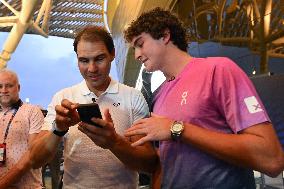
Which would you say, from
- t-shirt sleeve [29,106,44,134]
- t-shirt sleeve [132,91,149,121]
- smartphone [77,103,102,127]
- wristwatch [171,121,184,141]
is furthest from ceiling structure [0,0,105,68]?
wristwatch [171,121,184,141]

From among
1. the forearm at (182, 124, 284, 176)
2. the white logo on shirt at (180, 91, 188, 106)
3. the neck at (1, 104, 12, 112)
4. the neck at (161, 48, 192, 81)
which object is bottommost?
the neck at (1, 104, 12, 112)

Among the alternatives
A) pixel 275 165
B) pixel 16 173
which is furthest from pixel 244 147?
pixel 16 173

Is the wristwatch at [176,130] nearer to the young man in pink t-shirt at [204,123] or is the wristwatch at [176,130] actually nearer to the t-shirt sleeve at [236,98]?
the young man in pink t-shirt at [204,123]

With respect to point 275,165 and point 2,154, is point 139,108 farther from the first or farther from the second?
point 2,154

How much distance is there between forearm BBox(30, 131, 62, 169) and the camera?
1949 millimetres

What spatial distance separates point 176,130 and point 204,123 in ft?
0.48

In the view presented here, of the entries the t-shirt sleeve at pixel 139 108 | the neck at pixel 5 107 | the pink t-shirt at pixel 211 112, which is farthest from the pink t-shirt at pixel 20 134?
the pink t-shirt at pixel 211 112

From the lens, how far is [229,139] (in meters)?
1.42

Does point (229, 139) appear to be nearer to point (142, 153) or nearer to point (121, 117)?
point (142, 153)

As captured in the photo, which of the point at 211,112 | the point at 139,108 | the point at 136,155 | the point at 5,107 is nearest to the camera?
the point at 211,112

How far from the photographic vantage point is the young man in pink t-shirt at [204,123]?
4.62 ft

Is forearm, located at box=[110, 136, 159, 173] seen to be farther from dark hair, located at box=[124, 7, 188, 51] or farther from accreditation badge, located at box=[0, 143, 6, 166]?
accreditation badge, located at box=[0, 143, 6, 166]

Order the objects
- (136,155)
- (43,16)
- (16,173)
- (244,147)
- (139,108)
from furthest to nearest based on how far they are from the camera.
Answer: (43,16) < (16,173) < (139,108) < (136,155) < (244,147)

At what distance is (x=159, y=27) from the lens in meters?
1.75
